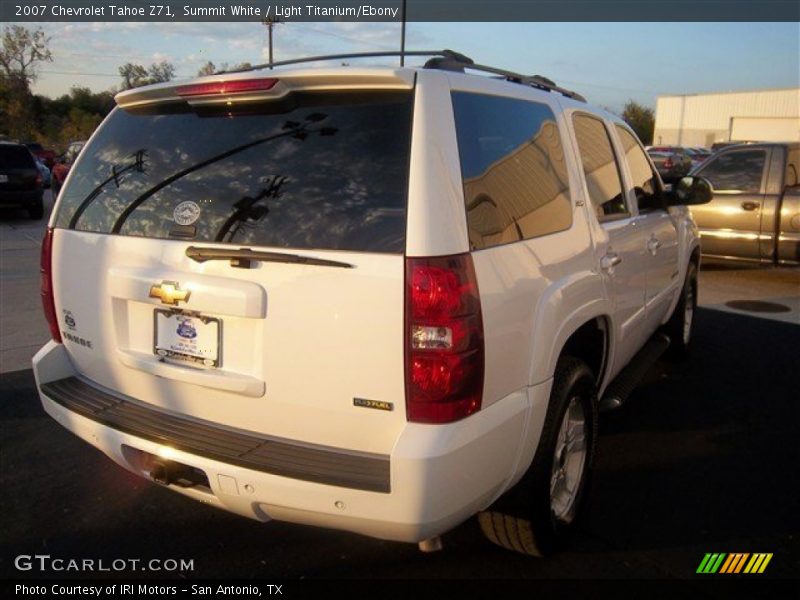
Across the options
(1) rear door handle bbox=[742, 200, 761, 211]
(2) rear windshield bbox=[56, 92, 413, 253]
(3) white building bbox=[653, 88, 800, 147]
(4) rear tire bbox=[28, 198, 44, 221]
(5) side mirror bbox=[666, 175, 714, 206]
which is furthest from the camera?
(3) white building bbox=[653, 88, 800, 147]

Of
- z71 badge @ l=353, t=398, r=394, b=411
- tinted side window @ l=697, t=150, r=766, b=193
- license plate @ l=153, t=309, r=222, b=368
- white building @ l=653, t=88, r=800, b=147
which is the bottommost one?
z71 badge @ l=353, t=398, r=394, b=411

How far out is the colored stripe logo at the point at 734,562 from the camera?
2941 millimetres

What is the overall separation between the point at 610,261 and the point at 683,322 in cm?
264

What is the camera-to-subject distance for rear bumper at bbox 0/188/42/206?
14.9m

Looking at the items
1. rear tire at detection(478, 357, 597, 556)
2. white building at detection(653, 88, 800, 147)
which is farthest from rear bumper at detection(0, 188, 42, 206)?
white building at detection(653, 88, 800, 147)

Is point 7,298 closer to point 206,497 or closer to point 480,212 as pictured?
point 206,497

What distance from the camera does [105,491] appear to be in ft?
11.7

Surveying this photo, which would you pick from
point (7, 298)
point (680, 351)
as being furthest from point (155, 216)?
point (7, 298)

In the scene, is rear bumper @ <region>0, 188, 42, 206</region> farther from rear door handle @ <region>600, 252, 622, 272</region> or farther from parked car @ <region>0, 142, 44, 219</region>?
rear door handle @ <region>600, 252, 622, 272</region>

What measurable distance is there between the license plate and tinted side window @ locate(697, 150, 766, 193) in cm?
896

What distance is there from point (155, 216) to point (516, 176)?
4.61ft

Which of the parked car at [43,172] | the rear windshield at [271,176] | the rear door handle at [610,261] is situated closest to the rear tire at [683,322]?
the rear door handle at [610,261]

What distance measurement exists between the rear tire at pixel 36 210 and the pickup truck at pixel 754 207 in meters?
13.6

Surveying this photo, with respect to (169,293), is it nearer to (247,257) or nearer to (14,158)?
(247,257)
